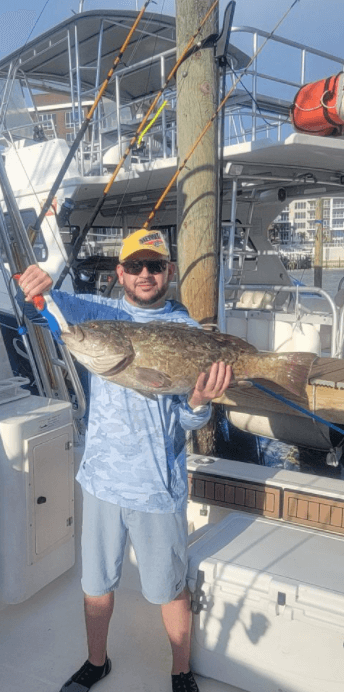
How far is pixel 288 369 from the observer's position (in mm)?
2545

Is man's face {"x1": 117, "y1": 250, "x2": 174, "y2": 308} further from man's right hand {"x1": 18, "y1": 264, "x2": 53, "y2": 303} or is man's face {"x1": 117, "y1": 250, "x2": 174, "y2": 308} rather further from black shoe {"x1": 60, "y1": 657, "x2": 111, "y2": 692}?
black shoe {"x1": 60, "y1": 657, "x2": 111, "y2": 692}

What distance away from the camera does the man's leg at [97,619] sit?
2.62 meters

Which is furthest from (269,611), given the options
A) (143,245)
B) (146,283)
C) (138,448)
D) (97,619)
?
(143,245)

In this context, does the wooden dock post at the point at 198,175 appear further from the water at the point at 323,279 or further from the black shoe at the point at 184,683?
the water at the point at 323,279

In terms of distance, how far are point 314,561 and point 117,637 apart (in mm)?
1204

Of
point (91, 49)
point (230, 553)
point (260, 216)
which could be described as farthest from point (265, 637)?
point (91, 49)

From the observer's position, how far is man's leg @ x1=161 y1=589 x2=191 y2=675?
261 centimetres

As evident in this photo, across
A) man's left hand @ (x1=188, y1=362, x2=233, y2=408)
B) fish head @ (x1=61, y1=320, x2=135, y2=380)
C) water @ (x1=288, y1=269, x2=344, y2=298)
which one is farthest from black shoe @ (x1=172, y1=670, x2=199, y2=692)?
water @ (x1=288, y1=269, x2=344, y2=298)

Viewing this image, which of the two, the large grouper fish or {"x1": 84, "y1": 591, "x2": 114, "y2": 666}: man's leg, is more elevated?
the large grouper fish

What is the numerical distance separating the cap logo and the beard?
0.59ft

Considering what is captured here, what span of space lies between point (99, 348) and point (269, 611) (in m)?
1.42

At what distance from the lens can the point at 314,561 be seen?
8.89ft

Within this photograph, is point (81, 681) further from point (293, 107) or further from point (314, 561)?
point (293, 107)

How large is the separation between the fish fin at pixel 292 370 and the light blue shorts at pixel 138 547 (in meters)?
0.74
